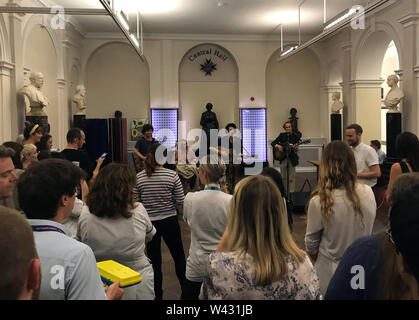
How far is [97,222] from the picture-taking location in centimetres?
255

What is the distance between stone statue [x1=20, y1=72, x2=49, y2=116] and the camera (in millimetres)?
7242

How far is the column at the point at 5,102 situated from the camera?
684cm

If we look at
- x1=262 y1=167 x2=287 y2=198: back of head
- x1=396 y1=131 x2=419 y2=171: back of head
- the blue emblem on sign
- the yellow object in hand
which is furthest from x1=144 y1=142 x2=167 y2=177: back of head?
the blue emblem on sign

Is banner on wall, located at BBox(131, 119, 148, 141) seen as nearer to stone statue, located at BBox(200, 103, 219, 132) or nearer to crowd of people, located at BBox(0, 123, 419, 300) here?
stone statue, located at BBox(200, 103, 219, 132)

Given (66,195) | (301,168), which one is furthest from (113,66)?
(66,195)

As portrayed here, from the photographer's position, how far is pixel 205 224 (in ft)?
9.47

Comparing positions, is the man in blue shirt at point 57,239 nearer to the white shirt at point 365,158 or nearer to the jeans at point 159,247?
the jeans at point 159,247

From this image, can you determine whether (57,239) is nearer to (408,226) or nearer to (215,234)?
(408,226)

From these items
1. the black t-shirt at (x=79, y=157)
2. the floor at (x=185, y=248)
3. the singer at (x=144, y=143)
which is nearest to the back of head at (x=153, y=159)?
the floor at (x=185, y=248)

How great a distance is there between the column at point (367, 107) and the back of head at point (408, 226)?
10.6 m

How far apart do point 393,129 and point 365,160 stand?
150 inches

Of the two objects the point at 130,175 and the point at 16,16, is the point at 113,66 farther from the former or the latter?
the point at 130,175

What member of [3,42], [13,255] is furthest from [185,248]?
[13,255]

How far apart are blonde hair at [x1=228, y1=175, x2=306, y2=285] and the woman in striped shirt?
2095 mm
